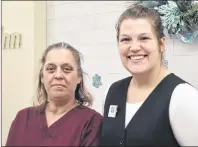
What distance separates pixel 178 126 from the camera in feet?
3.64

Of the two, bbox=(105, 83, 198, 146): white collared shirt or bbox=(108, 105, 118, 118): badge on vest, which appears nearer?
bbox=(105, 83, 198, 146): white collared shirt

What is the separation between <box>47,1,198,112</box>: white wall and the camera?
222 centimetres

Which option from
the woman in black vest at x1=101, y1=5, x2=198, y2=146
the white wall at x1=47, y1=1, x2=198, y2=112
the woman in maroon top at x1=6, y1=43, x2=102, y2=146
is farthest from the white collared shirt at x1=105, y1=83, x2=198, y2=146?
the white wall at x1=47, y1=1, x2=198, y2=112

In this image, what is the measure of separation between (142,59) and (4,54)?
192 cm

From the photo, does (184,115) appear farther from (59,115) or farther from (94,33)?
(94,33)

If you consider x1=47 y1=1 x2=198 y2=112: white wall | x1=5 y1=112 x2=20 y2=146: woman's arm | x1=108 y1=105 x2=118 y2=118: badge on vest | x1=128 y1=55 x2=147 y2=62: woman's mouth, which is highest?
x1=47 y1=1 x2=198 y2=112: white wall

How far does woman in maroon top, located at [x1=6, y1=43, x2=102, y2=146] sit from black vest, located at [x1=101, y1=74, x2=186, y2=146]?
62 millimetres

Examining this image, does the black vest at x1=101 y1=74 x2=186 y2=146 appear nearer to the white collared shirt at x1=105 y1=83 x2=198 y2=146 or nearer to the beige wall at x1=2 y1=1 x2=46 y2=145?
the white collared shirt at x1=105 y1=83 x2=198 y2=146

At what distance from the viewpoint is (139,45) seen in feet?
3.83

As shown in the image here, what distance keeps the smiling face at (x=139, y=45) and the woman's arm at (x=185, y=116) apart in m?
0.17

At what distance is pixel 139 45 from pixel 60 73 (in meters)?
0.31

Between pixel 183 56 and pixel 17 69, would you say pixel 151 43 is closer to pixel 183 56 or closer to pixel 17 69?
pixel 183 56

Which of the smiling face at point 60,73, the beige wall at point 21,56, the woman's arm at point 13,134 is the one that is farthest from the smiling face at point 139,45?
the beige wall at point 21,56

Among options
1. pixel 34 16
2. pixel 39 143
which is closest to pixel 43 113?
pixel 39 143
